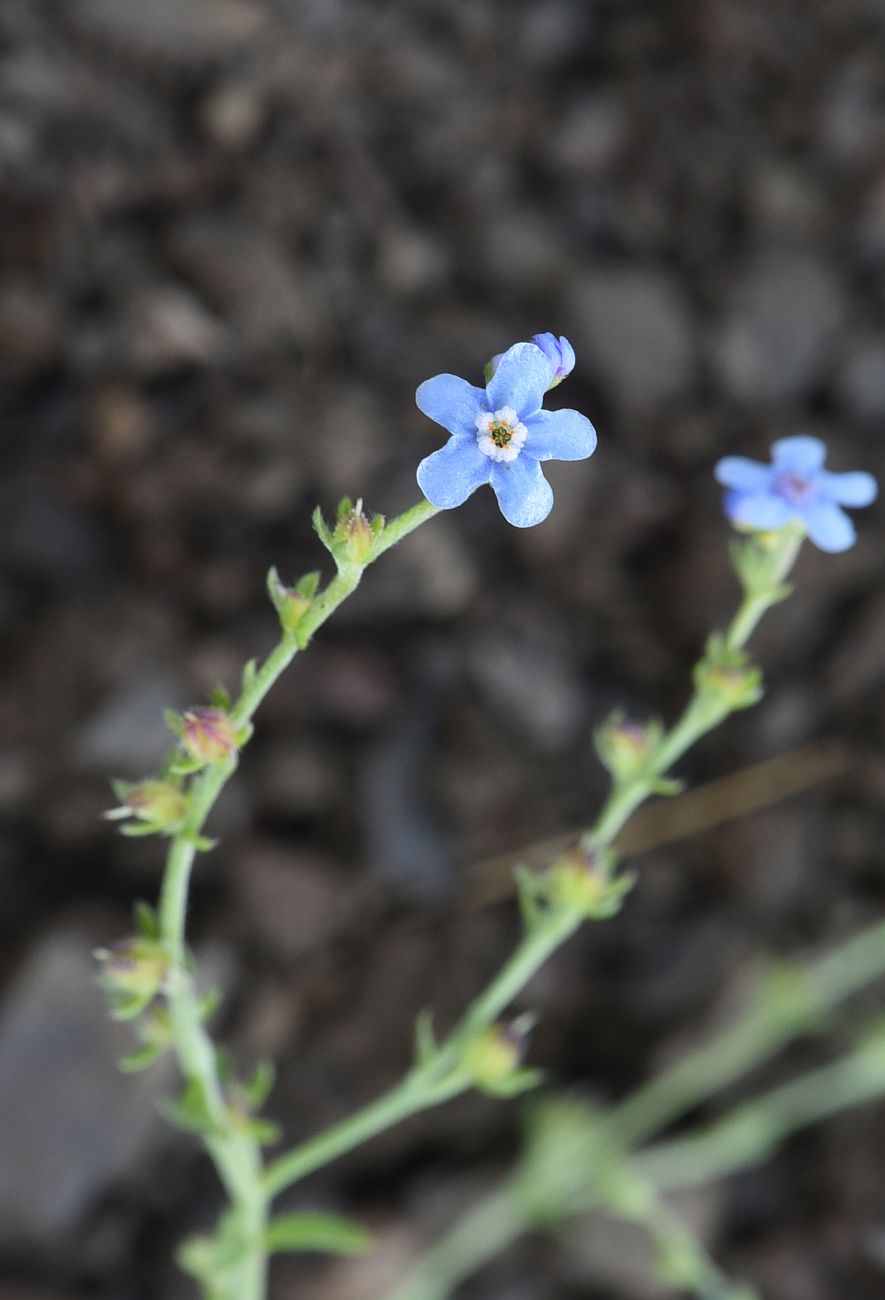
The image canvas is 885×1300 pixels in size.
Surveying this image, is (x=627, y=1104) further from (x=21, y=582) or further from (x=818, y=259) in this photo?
(x=818, y=259)

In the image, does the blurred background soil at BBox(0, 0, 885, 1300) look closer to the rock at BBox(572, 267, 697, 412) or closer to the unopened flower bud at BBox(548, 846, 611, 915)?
the rock at BBox(572, 267, 697, 412)

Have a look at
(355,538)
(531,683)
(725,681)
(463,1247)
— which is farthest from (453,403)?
(463,1247)

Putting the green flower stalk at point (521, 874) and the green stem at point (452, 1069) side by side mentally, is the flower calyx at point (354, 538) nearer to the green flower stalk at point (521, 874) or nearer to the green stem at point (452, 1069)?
the green flower stalk at point (521, 874)

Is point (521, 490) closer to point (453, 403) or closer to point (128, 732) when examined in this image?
point (453, 403)

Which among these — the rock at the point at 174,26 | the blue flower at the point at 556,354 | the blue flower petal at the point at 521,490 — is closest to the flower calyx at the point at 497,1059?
the blue flower petal at the point at 521,490

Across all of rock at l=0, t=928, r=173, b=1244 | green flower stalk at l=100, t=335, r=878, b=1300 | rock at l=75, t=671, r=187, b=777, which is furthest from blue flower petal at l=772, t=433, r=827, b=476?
rock at l=0, t=928, r=173, b=1244
